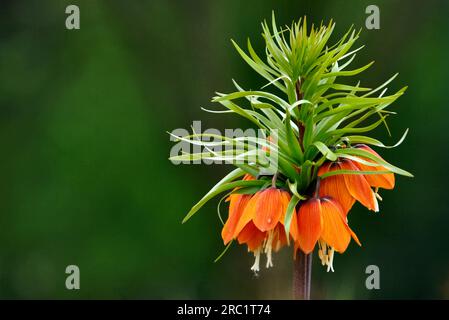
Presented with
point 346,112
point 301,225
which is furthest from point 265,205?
point 346,112

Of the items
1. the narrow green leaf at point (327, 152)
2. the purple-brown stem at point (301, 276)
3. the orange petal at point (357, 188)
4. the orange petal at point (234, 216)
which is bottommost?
Answer: the purple-brown stem at point (301, 276)

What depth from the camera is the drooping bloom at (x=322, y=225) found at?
1512 mm

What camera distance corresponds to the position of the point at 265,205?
1.50m

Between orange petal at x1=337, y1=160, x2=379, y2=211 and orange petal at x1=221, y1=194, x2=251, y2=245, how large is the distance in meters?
0.25

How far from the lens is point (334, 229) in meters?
1.55

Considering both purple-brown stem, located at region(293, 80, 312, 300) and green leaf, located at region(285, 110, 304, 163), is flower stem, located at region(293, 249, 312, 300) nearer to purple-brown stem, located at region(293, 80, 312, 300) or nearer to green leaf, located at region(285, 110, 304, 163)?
purple-brown stem, located at region(293, 80, 312, 300)

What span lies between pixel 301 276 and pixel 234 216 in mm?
220

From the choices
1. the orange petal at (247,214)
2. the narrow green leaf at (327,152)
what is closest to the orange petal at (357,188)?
the narrow green leaf at (327,152)

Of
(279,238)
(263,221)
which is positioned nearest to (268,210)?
(263,221)

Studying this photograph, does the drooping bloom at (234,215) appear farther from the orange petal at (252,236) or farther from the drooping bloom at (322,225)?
the drooping bloom at (322,225)

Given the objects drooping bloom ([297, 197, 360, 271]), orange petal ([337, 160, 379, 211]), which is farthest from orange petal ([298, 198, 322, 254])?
orange petal ([337, 160, 379, 211])

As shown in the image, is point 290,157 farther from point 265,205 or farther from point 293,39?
point 293,39

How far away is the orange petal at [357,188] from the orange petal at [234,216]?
0.25m

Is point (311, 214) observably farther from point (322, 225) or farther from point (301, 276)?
point (301, 276)
